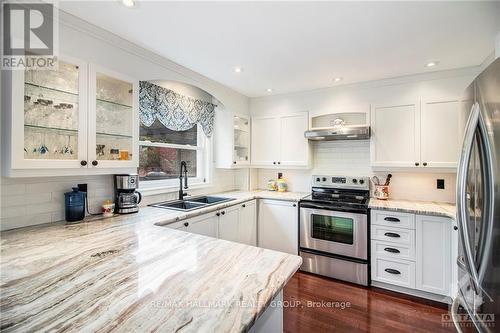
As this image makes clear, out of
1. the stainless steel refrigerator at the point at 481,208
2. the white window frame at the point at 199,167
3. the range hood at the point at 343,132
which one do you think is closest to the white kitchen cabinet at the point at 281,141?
the range hood at the point at 343,132

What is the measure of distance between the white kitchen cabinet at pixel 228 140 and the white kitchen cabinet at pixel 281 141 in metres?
0.27

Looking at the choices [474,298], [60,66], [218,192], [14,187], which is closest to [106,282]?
[14,187]

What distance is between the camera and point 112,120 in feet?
6.48

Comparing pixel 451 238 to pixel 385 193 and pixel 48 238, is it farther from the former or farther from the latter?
pixel 48 238

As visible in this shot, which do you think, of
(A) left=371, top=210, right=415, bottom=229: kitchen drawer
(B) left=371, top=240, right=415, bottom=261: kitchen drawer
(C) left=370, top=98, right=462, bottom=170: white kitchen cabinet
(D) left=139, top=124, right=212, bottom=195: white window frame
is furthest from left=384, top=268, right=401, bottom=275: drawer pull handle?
(D) left=139, top=124, right=212, bottom=195: white window frame

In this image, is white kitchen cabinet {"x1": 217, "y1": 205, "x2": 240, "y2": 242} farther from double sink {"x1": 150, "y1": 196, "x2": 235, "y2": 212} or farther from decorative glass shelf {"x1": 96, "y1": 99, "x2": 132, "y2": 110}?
decorative glass shelf {"x1": 96, "y1": 99, "x2": 132, "y2": 110}

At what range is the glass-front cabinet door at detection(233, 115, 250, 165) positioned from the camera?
3541mm

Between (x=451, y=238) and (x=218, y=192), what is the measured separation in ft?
8.91

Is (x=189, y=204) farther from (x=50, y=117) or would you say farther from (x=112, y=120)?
(x=50, y=117)

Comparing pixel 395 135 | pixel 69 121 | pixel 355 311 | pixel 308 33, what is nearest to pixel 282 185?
pixel 395 135

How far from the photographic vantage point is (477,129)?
1181mm

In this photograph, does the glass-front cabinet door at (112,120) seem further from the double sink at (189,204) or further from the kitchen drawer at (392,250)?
the kitchen drawer at (392,250)

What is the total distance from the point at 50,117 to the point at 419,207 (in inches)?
132

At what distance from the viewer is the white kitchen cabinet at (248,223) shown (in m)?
2.98
